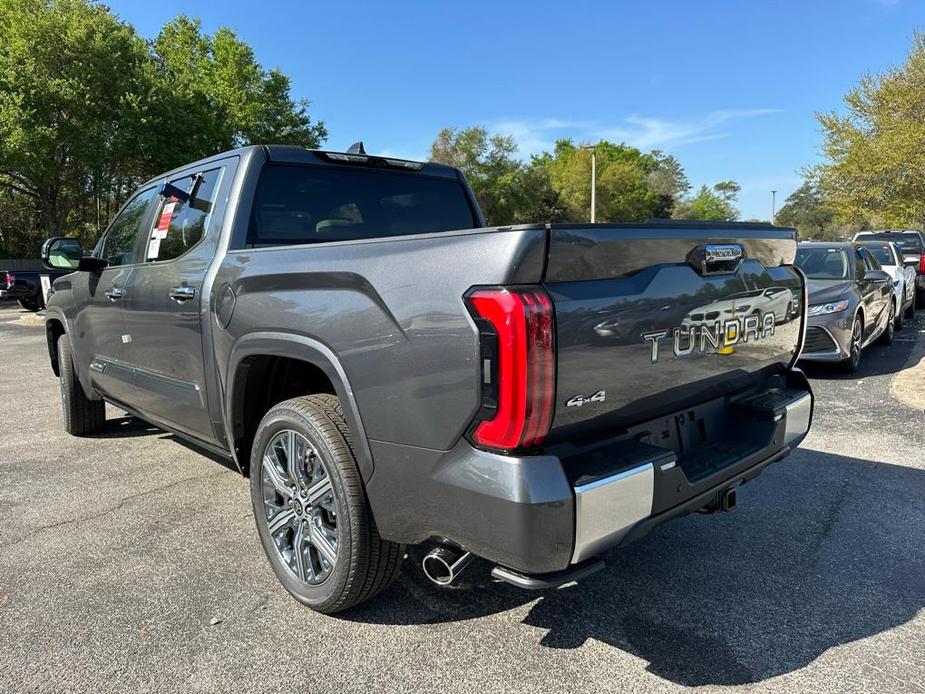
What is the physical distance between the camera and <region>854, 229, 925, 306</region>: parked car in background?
45.9 feet

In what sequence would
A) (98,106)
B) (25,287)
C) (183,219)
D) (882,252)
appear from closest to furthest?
1. (183,219)
2. (882,252)
3. (25,287)
4. (98,106)

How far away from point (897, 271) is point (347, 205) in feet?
36.2

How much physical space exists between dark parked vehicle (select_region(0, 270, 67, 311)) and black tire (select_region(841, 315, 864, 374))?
19.7 meters

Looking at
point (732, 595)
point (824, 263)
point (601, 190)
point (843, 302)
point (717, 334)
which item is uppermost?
point (601, 190)

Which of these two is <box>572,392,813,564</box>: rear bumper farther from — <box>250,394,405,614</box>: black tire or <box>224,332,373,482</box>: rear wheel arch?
<box>224,332,373,482</box>: rear wheel arch

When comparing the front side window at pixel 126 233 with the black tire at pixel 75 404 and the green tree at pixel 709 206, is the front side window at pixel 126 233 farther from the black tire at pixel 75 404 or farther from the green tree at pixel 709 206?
the green tree at pixel 709 206

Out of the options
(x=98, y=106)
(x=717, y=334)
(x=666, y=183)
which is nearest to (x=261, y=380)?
(x=717, y=334)

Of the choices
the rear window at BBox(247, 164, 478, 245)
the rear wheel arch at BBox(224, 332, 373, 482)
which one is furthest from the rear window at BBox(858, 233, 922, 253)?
the rear wheel arch at BBox(224, 332, 373, 482)

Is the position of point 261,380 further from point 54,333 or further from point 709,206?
point 709,206

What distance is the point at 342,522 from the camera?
7.85 feet

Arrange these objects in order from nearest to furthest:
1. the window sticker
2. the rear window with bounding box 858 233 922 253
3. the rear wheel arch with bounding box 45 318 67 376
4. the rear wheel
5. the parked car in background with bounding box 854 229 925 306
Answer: the window sticker
the rear wheel arch with bounding box 45 318 67 376
the parked car in background with bounding box 854 229 925 306
the rear window with bounding box 858 233 922 253
the rear wheel

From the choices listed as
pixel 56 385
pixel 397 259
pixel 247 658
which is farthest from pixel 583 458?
pixel 56 385

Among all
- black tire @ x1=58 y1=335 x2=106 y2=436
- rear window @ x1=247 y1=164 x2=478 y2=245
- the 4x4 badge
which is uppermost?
rear window @ x1=247 y1=164 x2=478 y2=245

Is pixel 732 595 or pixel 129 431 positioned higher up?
pixel 129 431
